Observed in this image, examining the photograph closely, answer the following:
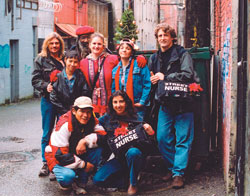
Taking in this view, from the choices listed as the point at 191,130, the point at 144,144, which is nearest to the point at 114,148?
the point at 144,144

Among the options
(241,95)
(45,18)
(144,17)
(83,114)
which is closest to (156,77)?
(83,114)

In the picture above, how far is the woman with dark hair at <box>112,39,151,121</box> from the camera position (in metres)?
5.86

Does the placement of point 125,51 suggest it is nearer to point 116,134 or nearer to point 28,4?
point 116,134

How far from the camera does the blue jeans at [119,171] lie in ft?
17.2

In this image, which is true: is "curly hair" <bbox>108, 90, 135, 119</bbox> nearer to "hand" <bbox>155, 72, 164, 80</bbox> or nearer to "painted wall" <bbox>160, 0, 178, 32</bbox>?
"hand" <bbox>155, 72, 164, 80</bbox>

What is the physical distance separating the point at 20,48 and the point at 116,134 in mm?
12910

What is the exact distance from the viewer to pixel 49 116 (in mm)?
6324

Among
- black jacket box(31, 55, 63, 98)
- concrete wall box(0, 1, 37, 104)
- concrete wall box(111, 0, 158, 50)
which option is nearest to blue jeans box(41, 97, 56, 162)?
black jacket box(31, 55, 63, 98)

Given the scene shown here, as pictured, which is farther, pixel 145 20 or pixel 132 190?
pixel 145 20

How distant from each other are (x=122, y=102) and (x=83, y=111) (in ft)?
1.60

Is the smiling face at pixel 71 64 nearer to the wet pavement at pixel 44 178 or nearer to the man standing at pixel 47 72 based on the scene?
the man standing at pixel 47 72

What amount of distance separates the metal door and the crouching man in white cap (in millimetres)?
12112

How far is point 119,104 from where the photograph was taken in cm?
541

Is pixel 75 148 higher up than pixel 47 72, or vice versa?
pixel 47 72
